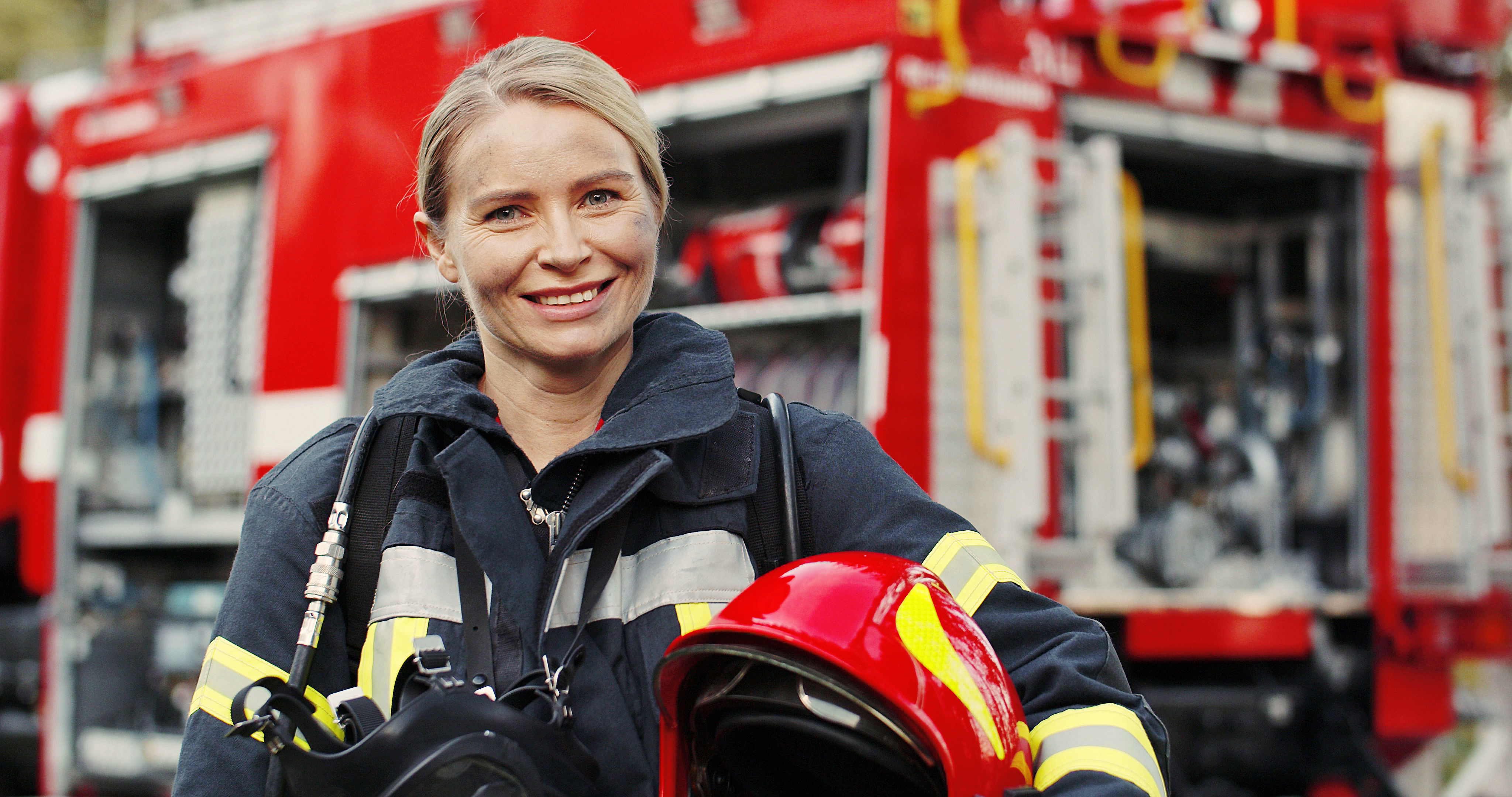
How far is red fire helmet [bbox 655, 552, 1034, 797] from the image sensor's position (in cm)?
122

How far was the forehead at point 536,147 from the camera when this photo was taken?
150cm

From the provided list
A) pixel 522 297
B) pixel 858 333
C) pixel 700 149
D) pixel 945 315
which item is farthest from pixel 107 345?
pixel 522 297

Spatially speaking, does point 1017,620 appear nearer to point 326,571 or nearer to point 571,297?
point 571,297

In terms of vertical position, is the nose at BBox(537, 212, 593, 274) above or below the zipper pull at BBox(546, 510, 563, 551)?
above

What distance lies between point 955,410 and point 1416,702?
191 centimetres

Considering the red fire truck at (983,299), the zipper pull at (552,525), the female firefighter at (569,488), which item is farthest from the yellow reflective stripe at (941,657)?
the red fire truck at (983,299)

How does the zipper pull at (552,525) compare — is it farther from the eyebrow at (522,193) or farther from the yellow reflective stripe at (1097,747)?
the yellow reflective stripe at (1097,747)

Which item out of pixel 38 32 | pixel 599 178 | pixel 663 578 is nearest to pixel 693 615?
pixel 663 578

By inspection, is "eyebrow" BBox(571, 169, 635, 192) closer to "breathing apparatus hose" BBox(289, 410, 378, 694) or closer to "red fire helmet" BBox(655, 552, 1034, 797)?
"breathing apparatus hose" BBox(289, 410, 378, 694)

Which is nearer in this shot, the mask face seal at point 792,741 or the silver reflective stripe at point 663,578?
the mask face seal at point 792,741

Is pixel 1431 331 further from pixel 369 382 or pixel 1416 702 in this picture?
pixel 369 382

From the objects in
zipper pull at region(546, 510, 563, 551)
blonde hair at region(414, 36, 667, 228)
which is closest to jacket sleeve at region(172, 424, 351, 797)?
zipper pull at region(546, 510, 563, 551)

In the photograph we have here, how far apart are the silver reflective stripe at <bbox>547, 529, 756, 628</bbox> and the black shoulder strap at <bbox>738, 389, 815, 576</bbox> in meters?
0.03

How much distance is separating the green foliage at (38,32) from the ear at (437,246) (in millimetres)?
15023
